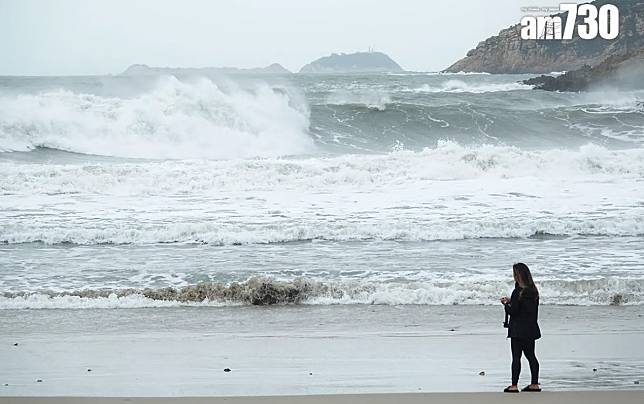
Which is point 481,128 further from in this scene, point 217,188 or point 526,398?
point 526,398

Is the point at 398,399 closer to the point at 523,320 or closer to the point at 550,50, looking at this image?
the point at 523,320

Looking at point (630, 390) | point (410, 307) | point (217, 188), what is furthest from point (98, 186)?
point (630, 390)

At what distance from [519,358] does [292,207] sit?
28.9 feet

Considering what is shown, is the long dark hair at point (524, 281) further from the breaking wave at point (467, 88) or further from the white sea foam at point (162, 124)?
the breaking wave at point (467, 88)

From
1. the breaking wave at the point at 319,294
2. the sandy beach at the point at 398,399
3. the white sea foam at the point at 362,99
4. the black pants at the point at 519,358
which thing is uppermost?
the white sea foam at the point at 362,99

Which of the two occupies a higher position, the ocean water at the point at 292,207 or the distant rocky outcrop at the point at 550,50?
the distant rocky outcrop at the point at 550,50

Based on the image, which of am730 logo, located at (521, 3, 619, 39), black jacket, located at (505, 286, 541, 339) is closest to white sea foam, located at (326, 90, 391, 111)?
am730 logo, located at (521, 3, 619, 39)

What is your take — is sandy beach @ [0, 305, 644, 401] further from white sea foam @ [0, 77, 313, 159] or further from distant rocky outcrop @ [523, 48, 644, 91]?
distant rocky outcrop @ [523, 48, 644, 91]

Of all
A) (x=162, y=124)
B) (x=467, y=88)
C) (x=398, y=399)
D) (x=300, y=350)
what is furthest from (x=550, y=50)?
(x=398, y=399)

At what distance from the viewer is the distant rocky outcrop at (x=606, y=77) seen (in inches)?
1614

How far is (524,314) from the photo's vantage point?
4.79 m

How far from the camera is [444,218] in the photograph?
1210 centimetres

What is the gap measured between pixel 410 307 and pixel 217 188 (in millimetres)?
8743

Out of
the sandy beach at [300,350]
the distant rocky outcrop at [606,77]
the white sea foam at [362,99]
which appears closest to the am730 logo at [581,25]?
the distant rocky outcrop at [606,77]
